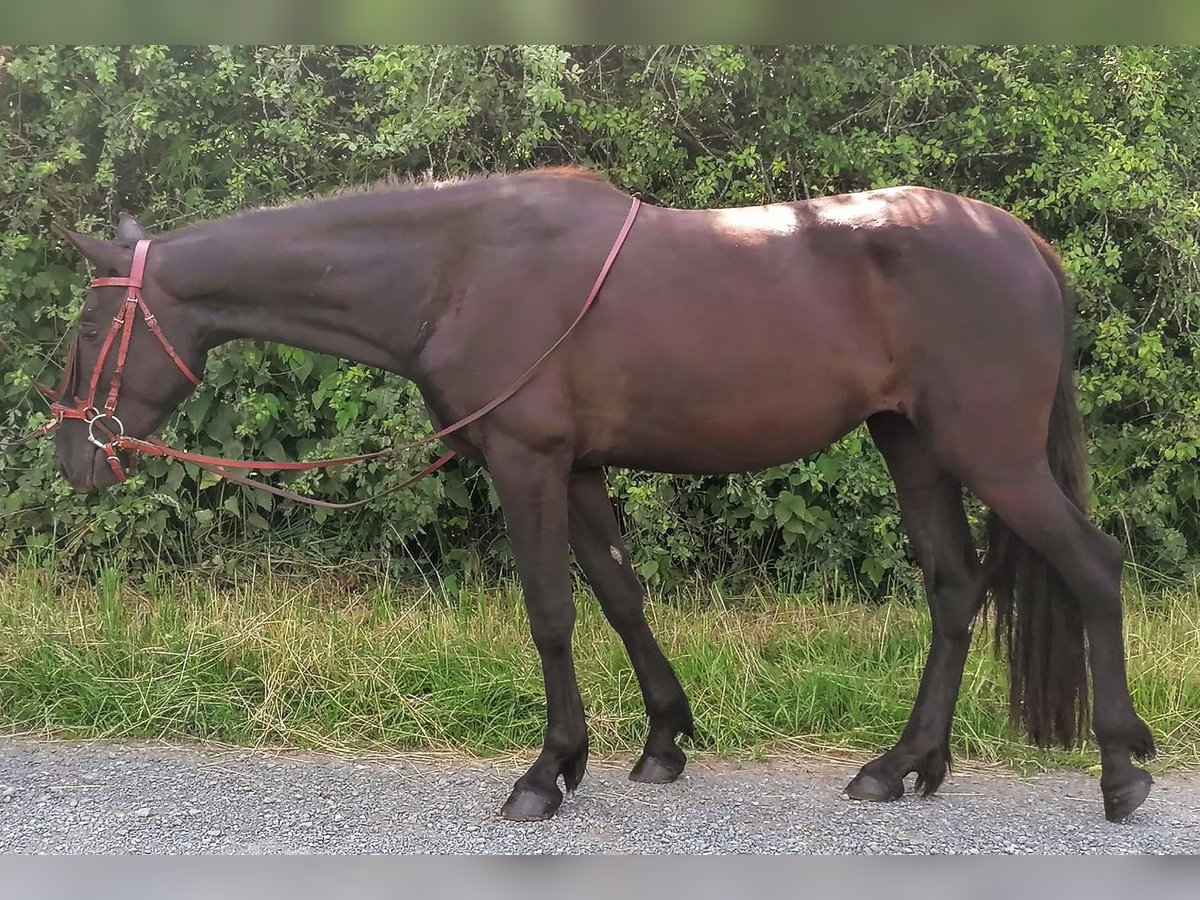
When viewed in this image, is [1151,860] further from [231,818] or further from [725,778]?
[231,818]

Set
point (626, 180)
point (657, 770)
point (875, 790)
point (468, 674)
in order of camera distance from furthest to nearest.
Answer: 1. point (626, 180)
2. point (468, 674)
3. point (657, 770)
4. point (875, 790)

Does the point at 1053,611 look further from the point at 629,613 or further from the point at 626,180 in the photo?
the point at 626,180

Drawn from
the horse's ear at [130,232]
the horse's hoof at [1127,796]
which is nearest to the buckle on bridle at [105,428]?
the horse's ear at [130,232]

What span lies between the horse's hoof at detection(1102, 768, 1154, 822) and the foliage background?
1977 millimetres

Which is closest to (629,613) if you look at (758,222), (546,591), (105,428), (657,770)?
(546,591)

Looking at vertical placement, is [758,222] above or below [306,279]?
above

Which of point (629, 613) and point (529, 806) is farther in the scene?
point (629, 613)

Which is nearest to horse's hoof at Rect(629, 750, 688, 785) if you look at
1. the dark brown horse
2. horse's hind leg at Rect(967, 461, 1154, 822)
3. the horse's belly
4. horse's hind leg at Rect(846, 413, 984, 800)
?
the dark brown horse

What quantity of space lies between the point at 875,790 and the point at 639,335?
180cm

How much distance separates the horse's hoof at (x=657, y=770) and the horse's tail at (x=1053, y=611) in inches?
48.7

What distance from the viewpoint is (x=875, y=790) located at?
3.48 meters

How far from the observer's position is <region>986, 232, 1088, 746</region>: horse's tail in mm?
3355

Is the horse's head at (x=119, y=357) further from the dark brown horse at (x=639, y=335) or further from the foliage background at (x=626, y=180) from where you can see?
the foliage background at (x=626, y=180)

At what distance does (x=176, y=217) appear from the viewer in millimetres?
5172
